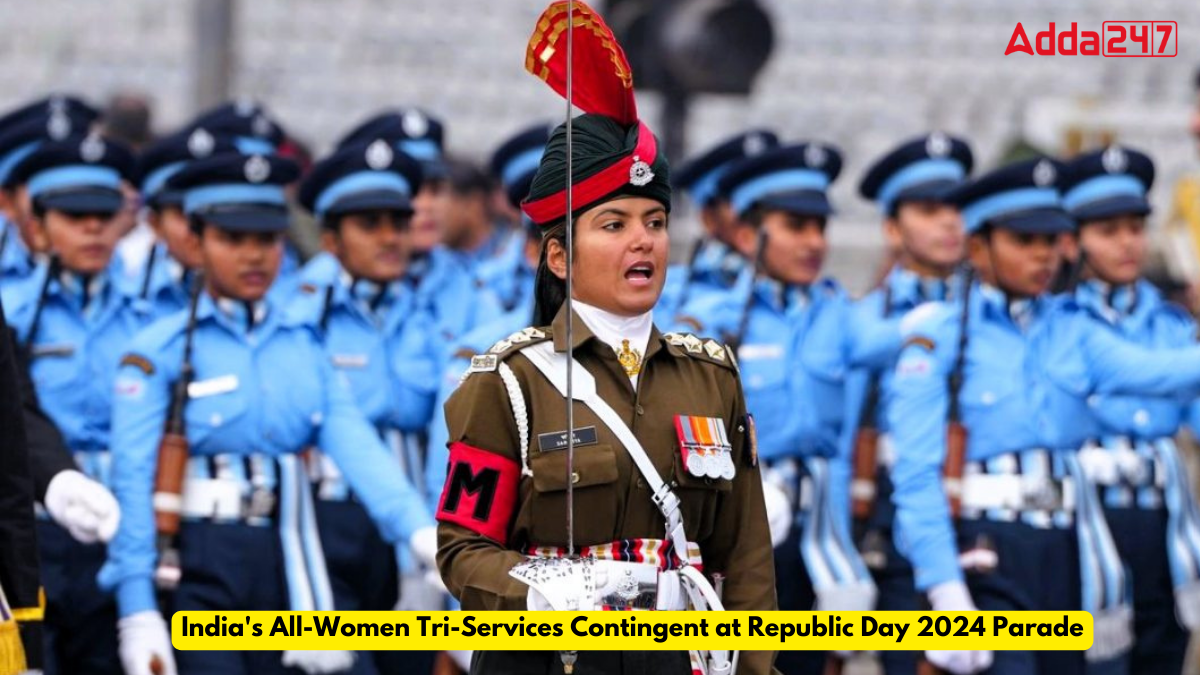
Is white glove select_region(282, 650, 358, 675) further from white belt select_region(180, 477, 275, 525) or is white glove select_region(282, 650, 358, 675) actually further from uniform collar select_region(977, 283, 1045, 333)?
uniform collar select_region(977, 283, 1045, 333)

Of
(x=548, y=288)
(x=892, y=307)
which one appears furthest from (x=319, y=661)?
(x=892, y=307)

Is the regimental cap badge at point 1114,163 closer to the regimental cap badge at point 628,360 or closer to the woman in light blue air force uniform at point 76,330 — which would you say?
the woman in light blue air force uniform at point 76,330

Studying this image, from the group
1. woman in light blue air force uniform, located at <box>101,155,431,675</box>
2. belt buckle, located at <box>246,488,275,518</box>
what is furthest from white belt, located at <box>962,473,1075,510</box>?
belt buckle, located at <box>246,488,275,518</box>

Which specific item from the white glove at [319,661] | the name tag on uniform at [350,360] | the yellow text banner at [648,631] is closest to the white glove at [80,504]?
the white glove at [319,661]

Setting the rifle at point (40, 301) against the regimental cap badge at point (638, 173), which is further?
the rifle at point (40, 301)

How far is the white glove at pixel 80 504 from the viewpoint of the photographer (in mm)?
8234

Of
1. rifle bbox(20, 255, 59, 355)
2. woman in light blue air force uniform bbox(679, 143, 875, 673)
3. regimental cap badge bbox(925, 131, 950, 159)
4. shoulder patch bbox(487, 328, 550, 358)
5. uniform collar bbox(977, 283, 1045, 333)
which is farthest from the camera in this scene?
regimental cap badge bbox(925, 131, 950, 159)

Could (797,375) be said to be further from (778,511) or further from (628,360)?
(628,360)

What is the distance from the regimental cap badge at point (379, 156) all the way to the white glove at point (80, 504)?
2.77 meters

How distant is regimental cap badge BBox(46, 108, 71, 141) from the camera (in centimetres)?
1141

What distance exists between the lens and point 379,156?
1082 cm

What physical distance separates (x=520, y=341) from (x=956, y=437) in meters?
3.97

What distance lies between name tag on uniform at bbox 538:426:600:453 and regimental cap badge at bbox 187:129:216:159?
573cm

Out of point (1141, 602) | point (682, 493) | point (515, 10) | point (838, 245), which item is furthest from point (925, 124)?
point (682, 493)
